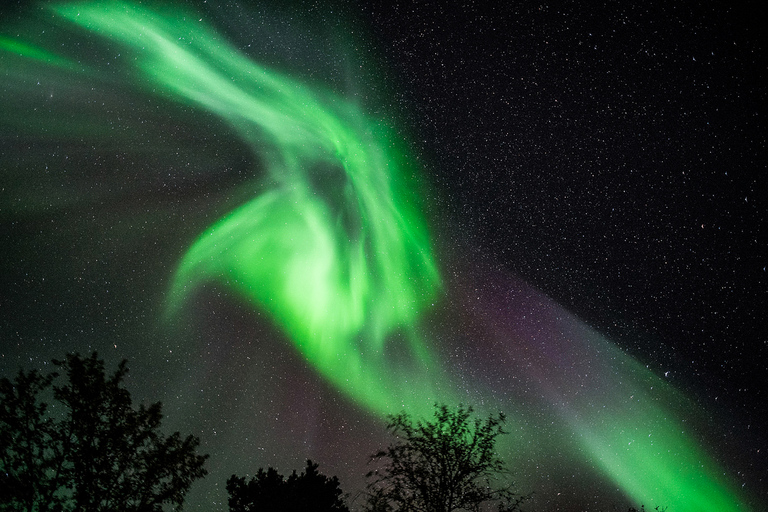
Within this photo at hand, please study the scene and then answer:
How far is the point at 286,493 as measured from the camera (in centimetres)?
2064

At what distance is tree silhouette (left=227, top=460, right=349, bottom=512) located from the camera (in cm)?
1972

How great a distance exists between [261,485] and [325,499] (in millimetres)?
2837

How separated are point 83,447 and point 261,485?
11261 millimetres

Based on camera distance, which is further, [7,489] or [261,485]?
[261,485]

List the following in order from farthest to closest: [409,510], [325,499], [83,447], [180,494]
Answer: [325,499] < [409,510] < [180,494] < [83,447]

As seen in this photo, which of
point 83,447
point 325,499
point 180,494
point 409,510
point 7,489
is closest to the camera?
point 7,489

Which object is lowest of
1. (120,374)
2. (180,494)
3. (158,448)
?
(180,494)

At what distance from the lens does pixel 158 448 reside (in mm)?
13141

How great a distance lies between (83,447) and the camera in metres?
12.0

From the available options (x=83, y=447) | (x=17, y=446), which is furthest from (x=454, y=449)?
(x=17, y=446)

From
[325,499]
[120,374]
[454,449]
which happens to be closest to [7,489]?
[120,374]

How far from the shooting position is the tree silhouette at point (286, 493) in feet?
64.7

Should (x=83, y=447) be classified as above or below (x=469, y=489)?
below

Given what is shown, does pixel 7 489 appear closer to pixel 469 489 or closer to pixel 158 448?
pixel 158 448
